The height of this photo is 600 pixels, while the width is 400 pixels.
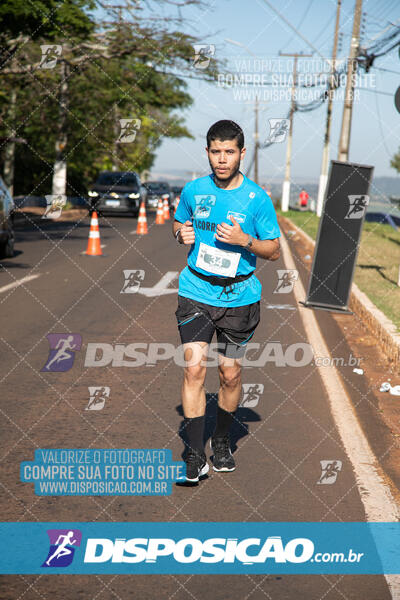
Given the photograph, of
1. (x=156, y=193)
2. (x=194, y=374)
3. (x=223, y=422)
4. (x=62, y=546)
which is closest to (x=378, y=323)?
(x=223, y=422)

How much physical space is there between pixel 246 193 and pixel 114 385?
9.22ft

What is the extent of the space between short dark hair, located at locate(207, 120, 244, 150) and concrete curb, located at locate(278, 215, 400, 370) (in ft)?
12.8

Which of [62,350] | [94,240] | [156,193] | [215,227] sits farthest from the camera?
[156,193]

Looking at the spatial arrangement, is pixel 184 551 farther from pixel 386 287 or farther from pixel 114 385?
pixel 386 287

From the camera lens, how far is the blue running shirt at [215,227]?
14.8 ft

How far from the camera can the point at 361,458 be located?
518 centimetres

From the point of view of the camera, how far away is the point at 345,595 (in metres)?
3.46

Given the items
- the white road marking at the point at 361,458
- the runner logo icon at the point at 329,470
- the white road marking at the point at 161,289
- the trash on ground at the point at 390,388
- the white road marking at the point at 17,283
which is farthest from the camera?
the white road marking at the point at 161,289

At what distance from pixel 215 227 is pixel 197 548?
174 centimetres

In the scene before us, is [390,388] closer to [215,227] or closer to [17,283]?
[215,227]

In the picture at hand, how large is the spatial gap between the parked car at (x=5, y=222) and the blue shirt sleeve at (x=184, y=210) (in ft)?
34.5

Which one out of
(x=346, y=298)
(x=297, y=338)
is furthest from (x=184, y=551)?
(x=346, y=298)

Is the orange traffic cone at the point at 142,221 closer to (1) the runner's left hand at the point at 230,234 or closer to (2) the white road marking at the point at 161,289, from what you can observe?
(2) the white road marking at the point at 161,289

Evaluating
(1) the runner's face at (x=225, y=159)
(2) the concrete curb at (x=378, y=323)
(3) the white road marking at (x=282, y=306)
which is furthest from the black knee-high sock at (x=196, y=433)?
(3) the white road marking at (x=282, y=306)
